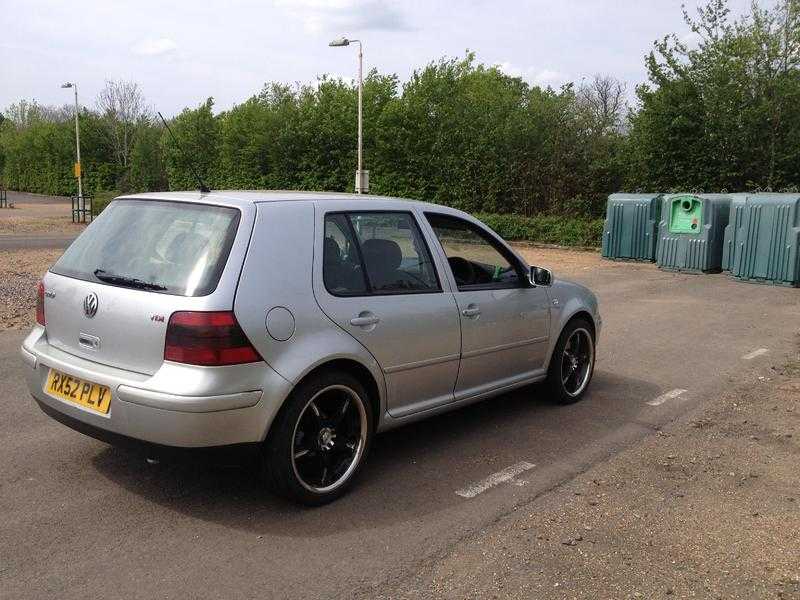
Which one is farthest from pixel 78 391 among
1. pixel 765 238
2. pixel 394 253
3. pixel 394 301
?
pixel 765 238

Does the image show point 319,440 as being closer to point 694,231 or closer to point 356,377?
point 356,377

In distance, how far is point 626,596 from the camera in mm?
3180

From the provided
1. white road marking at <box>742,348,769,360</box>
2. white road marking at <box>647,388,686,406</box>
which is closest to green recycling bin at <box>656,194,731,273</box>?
white road marking at <box>742,348,769,360</box>

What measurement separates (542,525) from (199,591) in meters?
1.70

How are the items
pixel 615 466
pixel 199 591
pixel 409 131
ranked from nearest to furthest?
A: pixel 199 591
pixel 615 466
pixel 409 131

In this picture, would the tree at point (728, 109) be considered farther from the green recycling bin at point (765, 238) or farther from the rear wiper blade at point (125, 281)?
the rear wiper blade at point (125, 281)

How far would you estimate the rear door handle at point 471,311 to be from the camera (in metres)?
4.76

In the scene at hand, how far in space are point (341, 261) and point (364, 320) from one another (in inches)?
13.8

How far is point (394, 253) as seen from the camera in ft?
14.8

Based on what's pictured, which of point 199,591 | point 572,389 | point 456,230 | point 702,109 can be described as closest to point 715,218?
point 702,109

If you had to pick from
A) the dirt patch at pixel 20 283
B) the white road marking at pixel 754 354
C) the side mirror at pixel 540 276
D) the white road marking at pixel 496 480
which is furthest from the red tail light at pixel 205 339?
the white road marking at pixel 754 354

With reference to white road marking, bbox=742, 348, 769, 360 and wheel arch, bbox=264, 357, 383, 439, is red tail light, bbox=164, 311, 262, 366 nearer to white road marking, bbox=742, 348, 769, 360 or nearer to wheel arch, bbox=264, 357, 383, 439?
wheel arch, bbox=264, 357, 383, 439

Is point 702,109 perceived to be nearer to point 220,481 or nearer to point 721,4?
point 721,4

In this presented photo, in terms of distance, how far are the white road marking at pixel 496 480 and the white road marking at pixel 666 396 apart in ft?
6.44
